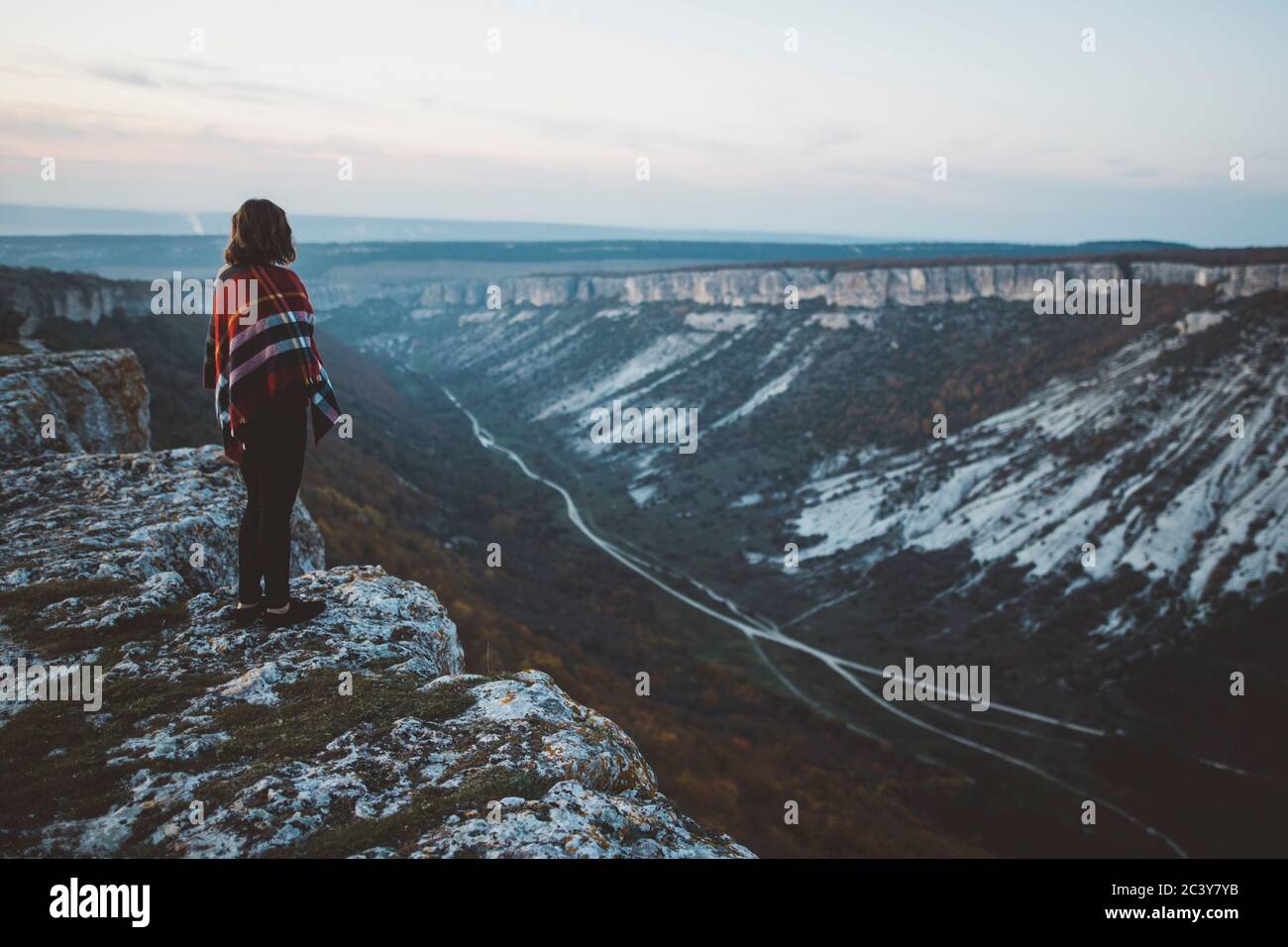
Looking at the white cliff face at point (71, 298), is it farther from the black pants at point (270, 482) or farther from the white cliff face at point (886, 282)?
the white cliff face at point (886, 282)

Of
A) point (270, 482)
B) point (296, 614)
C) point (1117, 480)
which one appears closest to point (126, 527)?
point (296, 614)

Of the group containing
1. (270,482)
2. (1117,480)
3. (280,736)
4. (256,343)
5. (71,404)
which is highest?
(256,343)

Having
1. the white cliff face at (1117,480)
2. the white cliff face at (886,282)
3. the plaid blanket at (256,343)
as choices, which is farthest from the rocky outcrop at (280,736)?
the white cliff face at (886,282)

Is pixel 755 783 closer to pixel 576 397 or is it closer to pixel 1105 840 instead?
pixel 1105 840

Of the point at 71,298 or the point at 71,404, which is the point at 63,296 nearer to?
the point at 71,298

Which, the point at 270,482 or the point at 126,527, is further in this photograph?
the point at 126,527

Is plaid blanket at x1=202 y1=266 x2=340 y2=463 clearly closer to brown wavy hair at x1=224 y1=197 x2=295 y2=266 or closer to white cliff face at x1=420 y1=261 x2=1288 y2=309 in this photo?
brown wavy hair at x1=224 y1=197 x2=295 y2=266

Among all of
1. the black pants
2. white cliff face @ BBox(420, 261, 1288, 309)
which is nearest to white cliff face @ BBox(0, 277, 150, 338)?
the black pants
